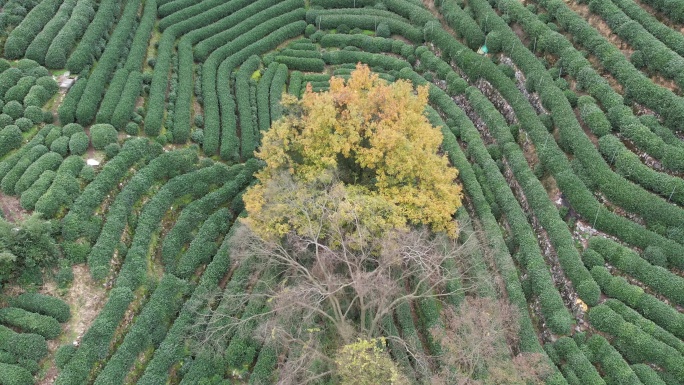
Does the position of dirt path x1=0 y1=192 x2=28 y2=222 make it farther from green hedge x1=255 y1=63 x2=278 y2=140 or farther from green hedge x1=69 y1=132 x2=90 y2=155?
green hedge x1=255 y1=63 x2=278 y2=140

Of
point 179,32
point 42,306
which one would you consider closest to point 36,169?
point 42,306

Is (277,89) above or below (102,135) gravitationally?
above


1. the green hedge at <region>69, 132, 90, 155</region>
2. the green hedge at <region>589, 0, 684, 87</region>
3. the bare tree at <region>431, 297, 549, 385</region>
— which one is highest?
the green hedge at <region>589, 0, 684, 87</region>

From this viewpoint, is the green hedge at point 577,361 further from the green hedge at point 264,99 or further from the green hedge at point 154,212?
the green hedge at point 264,99

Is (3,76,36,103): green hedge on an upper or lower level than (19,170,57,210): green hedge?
upper

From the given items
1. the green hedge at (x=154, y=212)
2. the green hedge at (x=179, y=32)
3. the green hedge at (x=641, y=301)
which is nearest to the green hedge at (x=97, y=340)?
the green hedge at (x=154, y=212)

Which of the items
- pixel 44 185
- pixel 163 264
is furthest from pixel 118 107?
pixel 163 264

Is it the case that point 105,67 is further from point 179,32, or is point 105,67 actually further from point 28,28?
point 179,32

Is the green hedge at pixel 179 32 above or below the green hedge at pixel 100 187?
above

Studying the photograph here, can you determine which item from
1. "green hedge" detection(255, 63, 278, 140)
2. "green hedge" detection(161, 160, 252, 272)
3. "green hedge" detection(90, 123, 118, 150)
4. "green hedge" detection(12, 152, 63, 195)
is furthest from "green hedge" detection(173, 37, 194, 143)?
"green hedge" detection(12, 152, 63, 195)
